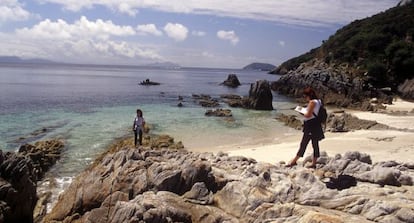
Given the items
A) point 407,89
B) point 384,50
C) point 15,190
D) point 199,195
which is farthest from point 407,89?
point 15,190

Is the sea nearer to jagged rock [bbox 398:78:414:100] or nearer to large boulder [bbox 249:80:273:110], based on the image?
large boulder [bbox 249:80:273:110]

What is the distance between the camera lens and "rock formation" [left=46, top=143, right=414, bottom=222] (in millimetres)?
10320

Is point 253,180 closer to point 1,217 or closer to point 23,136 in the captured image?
point 1,217

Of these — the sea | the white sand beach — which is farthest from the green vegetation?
the white sand beach

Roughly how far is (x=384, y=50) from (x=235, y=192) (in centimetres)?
7118

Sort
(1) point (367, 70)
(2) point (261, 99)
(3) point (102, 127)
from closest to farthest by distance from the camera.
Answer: (3) point (102, 127)
(2) point (261, 99)
(1) point (367, 70)

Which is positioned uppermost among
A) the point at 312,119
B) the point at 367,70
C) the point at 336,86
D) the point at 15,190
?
the point at 367,70

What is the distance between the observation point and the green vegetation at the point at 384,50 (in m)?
65.9

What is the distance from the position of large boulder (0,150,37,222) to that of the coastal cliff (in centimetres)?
4269

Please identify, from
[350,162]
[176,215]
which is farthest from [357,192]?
[176,215]

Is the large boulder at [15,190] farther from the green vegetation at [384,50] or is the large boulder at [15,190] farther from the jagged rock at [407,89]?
the green vegetation at [384,50]

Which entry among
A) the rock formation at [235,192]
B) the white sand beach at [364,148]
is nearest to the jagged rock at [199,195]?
the rock formation at [235,192]

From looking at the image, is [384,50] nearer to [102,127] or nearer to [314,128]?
[102,127]

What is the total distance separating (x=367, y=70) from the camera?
67.5 metres
